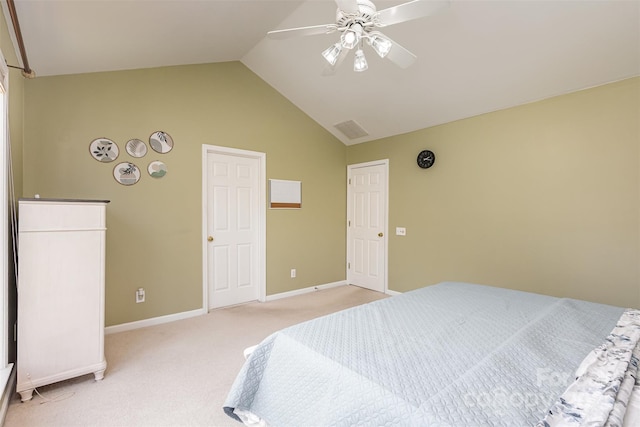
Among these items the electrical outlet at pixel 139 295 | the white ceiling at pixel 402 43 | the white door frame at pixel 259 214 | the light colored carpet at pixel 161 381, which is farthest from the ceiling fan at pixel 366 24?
the electrical outlet at pixel 139 295

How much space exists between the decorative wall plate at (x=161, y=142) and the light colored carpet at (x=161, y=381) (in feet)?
6.12

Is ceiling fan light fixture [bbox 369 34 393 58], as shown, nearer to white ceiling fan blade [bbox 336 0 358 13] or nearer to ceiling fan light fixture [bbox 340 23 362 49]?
ceiling fan light fixture [bbox 340 23 362 49]

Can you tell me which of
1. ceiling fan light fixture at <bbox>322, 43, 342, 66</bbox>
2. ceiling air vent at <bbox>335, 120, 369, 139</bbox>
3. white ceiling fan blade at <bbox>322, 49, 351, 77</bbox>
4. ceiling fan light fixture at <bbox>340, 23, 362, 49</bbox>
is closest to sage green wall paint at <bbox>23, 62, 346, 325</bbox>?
ceiling air vent at <bbox>335, 120, 369, 139</bbox>

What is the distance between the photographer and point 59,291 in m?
1.94

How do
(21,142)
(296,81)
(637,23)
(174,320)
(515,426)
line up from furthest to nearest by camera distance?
(296,81), (174,320), (21,142), (637,23), (515,426)

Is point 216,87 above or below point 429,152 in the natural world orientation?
above

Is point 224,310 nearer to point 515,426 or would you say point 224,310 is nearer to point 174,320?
point 174,320

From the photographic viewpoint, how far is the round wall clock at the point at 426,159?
3.69 metres

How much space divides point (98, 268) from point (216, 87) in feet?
7.85

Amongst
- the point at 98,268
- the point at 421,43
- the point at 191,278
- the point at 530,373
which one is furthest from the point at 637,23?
the point at 191,278

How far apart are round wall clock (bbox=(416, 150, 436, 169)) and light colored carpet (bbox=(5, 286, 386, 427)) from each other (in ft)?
7.79

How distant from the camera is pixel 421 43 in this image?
8.73 ft

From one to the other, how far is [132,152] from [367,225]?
10.4 ft

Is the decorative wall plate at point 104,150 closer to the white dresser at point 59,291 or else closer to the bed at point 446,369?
the white dresser at point 59,291
